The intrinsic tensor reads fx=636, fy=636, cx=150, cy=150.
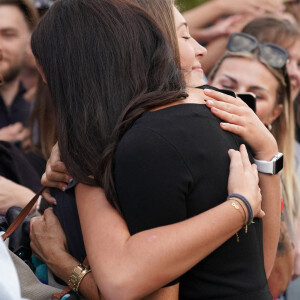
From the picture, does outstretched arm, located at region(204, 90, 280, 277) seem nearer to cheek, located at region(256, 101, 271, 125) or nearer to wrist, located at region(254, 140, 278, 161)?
wrist, located at region(254, 140, 278, 161)

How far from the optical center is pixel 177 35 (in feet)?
7.02

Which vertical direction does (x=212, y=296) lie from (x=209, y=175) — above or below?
below

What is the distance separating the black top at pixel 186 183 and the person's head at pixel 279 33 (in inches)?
99.2

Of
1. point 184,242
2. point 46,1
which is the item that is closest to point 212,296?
point 184,242

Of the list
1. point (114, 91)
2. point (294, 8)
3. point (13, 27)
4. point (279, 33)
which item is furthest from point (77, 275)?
point (294, 8)

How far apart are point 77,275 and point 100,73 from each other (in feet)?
2.00

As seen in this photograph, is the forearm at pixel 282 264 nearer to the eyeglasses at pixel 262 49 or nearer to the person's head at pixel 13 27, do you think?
the eyeglasses at pixel 262 49

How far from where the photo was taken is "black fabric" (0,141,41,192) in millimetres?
3213

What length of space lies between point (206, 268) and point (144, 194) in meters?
0.30

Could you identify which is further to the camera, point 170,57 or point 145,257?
point 170,57

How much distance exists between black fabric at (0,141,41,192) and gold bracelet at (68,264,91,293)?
1.39 meters

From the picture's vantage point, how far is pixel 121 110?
71.7 inches

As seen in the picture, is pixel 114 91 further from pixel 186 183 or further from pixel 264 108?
pixel 264 108

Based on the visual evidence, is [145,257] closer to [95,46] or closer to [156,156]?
[156,156]
